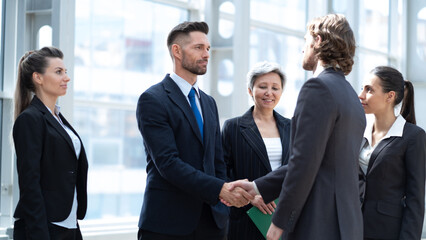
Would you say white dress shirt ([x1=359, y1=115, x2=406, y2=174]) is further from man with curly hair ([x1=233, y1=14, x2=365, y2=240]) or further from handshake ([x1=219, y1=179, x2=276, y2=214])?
man with curly hair ([x1=233, y1=14, x2=365, y2=240])

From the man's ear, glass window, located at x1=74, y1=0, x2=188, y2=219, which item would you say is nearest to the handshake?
the man's ear

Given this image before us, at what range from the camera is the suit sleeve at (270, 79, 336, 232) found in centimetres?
232

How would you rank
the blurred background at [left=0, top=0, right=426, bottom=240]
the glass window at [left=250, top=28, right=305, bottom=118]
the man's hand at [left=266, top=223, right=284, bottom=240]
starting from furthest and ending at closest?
the glass window at [left=250, top=28, right=305, bottom=118] → the blurred background at [left=0, top=0, right=426, bottom=240] → the man's hand at [left=266, top=223, right=284, bottom=240]

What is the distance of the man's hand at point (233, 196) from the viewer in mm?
2910

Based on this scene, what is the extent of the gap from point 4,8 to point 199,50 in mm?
1879

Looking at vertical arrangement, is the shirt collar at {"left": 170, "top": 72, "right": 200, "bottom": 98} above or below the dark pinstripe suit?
above

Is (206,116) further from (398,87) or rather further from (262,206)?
(398,87)

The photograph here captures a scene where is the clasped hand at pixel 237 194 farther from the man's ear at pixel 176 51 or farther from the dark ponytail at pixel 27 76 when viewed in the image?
the dark ponytail at pixel 27 76

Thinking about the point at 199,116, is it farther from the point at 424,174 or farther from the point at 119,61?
the point at 119,61

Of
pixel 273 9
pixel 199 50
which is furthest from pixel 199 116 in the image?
pixel 273 9

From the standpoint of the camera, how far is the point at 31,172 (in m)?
2.72

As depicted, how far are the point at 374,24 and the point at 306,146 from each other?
7224 millimetres

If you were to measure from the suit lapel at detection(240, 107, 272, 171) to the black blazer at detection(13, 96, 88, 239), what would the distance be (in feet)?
3.04

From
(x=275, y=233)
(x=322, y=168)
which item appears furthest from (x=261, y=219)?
(x=322, y=168)
